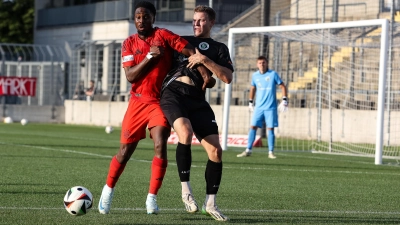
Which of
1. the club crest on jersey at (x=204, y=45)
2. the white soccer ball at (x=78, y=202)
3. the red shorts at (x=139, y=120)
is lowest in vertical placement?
the white soccer ball at (x=78, y=202)

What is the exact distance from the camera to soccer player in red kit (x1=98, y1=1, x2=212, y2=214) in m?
8.30

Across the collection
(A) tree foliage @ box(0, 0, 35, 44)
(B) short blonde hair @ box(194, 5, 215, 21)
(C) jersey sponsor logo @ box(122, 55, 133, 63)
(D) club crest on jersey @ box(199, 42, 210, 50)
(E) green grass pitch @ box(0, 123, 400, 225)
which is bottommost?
(E) green grass pitch @ box(0, 123, 400, 225)

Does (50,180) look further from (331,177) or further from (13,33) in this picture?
(13,33)

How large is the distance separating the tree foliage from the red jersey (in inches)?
2196

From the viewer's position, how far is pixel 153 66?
842cm

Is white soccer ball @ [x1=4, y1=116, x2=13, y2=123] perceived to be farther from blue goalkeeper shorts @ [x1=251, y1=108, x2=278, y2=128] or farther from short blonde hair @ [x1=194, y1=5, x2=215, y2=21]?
short blonde hair @ [x1=194, y1=5, x2=215, y2=21]

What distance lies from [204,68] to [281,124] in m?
19.0

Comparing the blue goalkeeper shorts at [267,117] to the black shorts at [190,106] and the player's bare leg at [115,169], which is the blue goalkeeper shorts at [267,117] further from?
the player's bare leg at [115,169]

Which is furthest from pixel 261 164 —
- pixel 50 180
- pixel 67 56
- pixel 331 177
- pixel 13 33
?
pixel 13 33

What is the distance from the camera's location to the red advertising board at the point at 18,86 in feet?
119

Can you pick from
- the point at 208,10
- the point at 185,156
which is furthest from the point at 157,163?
the point at 208,10

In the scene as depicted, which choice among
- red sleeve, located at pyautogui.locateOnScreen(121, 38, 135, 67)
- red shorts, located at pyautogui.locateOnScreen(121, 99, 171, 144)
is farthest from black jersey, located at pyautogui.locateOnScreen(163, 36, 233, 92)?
red sleeve, located at pyautogui.locateOnScreen(121, 38, 135, 67)

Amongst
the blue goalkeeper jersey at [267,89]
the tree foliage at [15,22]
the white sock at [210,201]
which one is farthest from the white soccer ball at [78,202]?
the tree foliage at [15,22]

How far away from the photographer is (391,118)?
2302 cm
